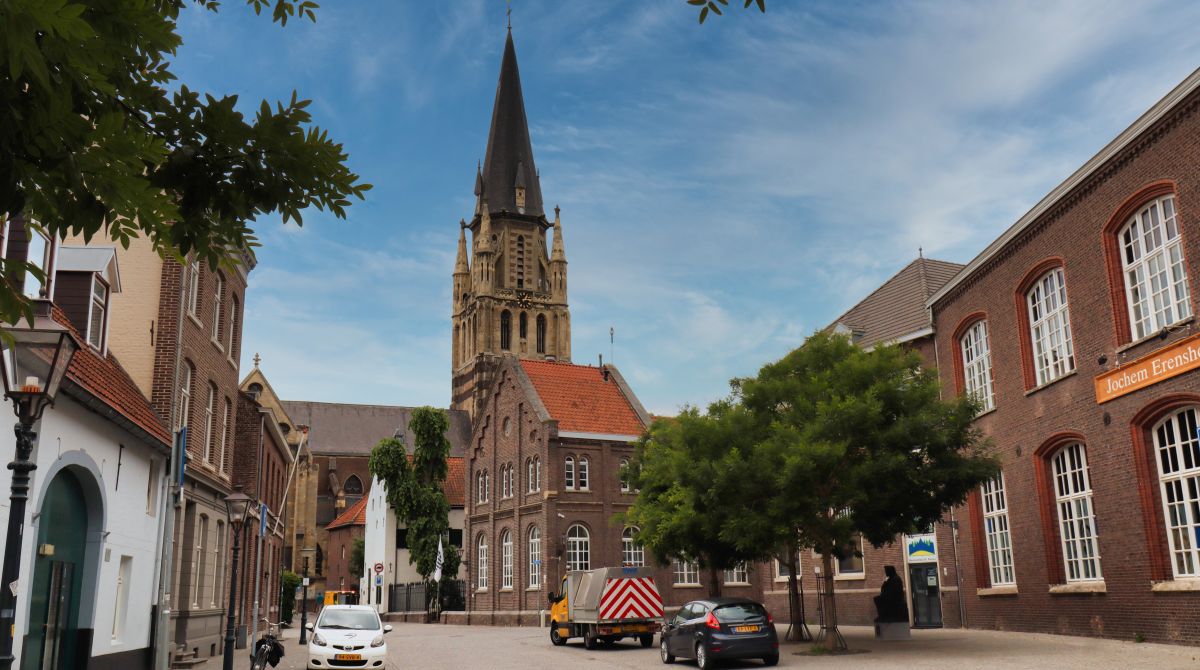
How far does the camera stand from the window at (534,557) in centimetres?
4619

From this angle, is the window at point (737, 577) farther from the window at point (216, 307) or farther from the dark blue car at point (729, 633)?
the window at point (216, 307)

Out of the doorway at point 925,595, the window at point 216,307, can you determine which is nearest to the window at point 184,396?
the window at point 216,307

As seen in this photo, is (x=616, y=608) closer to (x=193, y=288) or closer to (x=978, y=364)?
(x=978, y=364)

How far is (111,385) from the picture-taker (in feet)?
55.0

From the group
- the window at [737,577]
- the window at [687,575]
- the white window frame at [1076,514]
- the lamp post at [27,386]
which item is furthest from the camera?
the window at [737,577]

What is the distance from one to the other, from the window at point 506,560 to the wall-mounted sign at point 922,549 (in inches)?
A: 884

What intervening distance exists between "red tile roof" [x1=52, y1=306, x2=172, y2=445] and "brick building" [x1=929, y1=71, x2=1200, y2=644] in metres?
19.2

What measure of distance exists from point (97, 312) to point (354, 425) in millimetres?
85500

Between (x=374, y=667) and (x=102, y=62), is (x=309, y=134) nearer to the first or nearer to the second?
(x=102, y=62)

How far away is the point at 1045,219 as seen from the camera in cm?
2445

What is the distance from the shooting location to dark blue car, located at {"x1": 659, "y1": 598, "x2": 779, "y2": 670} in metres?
20.2

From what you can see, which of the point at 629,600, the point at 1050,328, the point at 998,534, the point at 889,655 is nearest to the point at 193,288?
the point at 629,600

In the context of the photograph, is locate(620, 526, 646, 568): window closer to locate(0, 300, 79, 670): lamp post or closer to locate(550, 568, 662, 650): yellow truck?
locate(550, 568, 662, 650): yellow truck

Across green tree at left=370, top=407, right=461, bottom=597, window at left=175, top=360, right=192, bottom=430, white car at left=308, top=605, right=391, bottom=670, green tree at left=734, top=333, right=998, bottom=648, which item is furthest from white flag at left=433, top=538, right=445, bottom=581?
window at left=175, top=360, right=192, bottom=430
